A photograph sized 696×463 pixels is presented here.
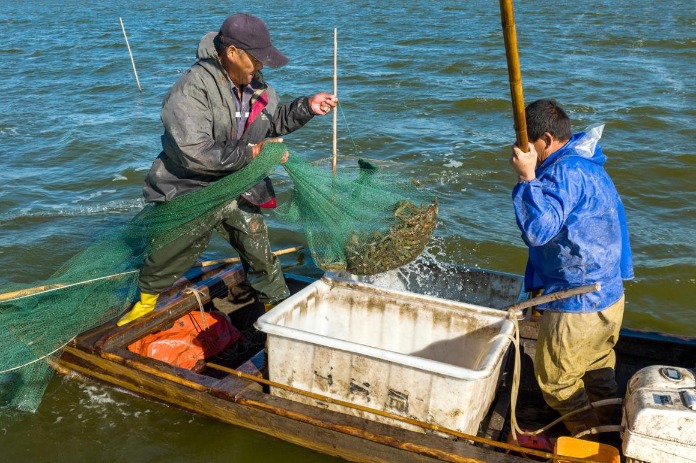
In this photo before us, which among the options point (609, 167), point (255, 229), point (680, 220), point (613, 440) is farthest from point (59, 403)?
point (609, 167)

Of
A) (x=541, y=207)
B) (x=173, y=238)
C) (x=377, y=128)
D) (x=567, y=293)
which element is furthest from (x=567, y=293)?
(x=377, y=128)

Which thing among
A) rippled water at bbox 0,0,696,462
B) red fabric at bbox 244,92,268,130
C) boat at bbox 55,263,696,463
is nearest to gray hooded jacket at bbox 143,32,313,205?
red fabric at bbox 244,92,268,130

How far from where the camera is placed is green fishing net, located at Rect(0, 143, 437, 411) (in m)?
4.69

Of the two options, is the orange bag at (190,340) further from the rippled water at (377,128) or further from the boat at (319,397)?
the rippled water at (377,128)

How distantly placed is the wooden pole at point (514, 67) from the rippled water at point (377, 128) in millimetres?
2476

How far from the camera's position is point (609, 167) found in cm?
1005

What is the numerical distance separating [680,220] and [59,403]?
7.25 metres

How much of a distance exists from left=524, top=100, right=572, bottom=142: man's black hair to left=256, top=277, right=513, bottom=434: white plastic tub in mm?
1133

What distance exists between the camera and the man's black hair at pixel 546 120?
3.65 m

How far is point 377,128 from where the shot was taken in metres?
12.4

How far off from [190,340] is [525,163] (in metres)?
3.03

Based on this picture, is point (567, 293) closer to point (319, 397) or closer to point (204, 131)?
point (319, 397)

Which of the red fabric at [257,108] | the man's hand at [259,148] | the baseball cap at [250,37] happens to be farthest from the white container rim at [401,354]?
the baseball cap at [250,37]

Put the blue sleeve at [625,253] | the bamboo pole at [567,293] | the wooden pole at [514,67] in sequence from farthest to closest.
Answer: the blue sleeve at [625,253] → the bamboo pole at [567,293] → the wooden pole at [514,67]
